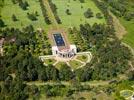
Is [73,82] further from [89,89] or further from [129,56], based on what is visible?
[129,56]

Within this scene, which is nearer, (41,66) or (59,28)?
(41,66)

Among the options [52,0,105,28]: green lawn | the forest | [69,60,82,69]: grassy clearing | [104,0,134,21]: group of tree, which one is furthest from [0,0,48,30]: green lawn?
[104,0,134,21]: group of tree

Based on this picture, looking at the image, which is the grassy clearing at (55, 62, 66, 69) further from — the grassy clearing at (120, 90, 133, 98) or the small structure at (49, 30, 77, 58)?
the grassy clearing at (120, 90, 133, 98)

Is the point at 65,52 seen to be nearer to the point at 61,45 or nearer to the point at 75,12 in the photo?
the point at 61,45

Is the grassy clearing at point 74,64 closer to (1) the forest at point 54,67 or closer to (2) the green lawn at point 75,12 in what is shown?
(1) the forest at point 54,67

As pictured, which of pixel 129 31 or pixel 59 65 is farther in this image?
pixel 129 31

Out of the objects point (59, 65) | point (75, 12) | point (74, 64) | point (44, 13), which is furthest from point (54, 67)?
point (75, 12)

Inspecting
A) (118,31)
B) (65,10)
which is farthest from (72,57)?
(65,10)

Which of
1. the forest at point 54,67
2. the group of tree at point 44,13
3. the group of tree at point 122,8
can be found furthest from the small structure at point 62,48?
the group of tree at point 122,8
